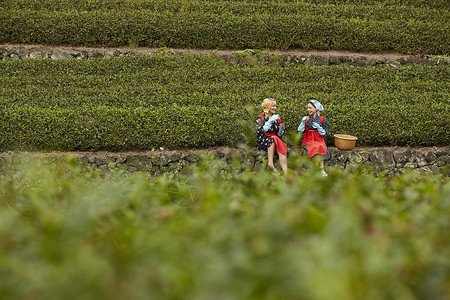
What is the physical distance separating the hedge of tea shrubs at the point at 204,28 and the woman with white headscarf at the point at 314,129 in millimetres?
6322

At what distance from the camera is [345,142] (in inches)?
369

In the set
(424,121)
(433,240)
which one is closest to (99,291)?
(433,240)

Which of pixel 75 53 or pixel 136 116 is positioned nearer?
pixel 136 116

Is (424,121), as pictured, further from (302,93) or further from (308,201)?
(308,201)

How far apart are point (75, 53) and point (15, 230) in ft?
42.5

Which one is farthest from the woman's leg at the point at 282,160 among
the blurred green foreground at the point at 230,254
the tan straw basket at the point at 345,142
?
the blurred green foreground at the point at 230,254

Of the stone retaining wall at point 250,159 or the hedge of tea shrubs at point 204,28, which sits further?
the hedge of tea shrubs at point 204,28

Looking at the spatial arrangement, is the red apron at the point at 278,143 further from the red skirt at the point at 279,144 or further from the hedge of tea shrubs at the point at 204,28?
the hedge of tea shrubs at the point at 204,28

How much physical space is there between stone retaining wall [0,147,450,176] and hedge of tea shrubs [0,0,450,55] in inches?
226

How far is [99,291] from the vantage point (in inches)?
47.6

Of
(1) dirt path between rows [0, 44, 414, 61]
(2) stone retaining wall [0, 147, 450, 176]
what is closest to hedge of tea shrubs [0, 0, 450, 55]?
(1) dirt path between rows [0, 44, 414, 61]

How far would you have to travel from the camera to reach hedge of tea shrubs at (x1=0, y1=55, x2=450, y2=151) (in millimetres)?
9555

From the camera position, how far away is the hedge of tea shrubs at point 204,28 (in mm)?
14094

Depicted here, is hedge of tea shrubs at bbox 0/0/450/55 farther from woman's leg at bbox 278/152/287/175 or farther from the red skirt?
woman's leg at bbox 278/152/287/175
